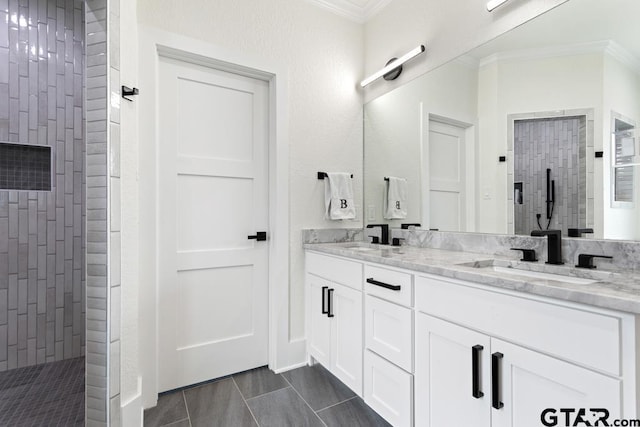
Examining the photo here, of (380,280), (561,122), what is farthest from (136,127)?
(561,122)

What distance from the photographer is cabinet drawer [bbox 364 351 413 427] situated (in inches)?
52.2

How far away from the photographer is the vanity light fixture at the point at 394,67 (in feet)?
6.41

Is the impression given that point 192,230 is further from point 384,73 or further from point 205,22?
point 384,73

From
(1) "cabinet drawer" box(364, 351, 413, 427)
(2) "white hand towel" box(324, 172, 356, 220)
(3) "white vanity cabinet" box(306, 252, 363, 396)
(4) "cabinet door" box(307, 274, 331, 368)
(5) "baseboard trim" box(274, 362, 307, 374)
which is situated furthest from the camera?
(2) "white hand towel" box(324, 172, 356, 220)

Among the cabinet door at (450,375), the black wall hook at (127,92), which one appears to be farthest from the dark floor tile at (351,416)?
the black wall hook at (127,92)

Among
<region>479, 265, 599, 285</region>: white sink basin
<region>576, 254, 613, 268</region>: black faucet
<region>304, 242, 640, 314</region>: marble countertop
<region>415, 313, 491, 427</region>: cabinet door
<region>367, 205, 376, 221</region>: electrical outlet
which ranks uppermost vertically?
<region>367, 205, 376, 221</region>: electrical outlet

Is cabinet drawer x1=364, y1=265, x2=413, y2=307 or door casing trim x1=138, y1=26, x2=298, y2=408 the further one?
door casing trim x1=138, y1=26, x2=298, y2=408

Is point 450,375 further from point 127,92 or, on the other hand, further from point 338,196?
point 127,92

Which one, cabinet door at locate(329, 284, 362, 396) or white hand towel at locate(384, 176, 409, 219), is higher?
white hand towel at locate(384, 176, 409, 219)

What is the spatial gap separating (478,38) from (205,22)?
5.14 ft

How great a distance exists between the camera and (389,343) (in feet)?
4.69

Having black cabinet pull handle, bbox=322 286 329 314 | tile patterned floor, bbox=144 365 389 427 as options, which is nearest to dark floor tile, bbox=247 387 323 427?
tile patterned floor, bbox=144 365 389 427

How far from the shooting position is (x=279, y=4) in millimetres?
2104

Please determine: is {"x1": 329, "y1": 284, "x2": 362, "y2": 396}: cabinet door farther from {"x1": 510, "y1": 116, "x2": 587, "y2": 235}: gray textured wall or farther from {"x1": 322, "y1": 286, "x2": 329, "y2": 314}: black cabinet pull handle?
{"x1": 510, "y1": 116, "x2": 587, "y2": 235}: gray textured wall
